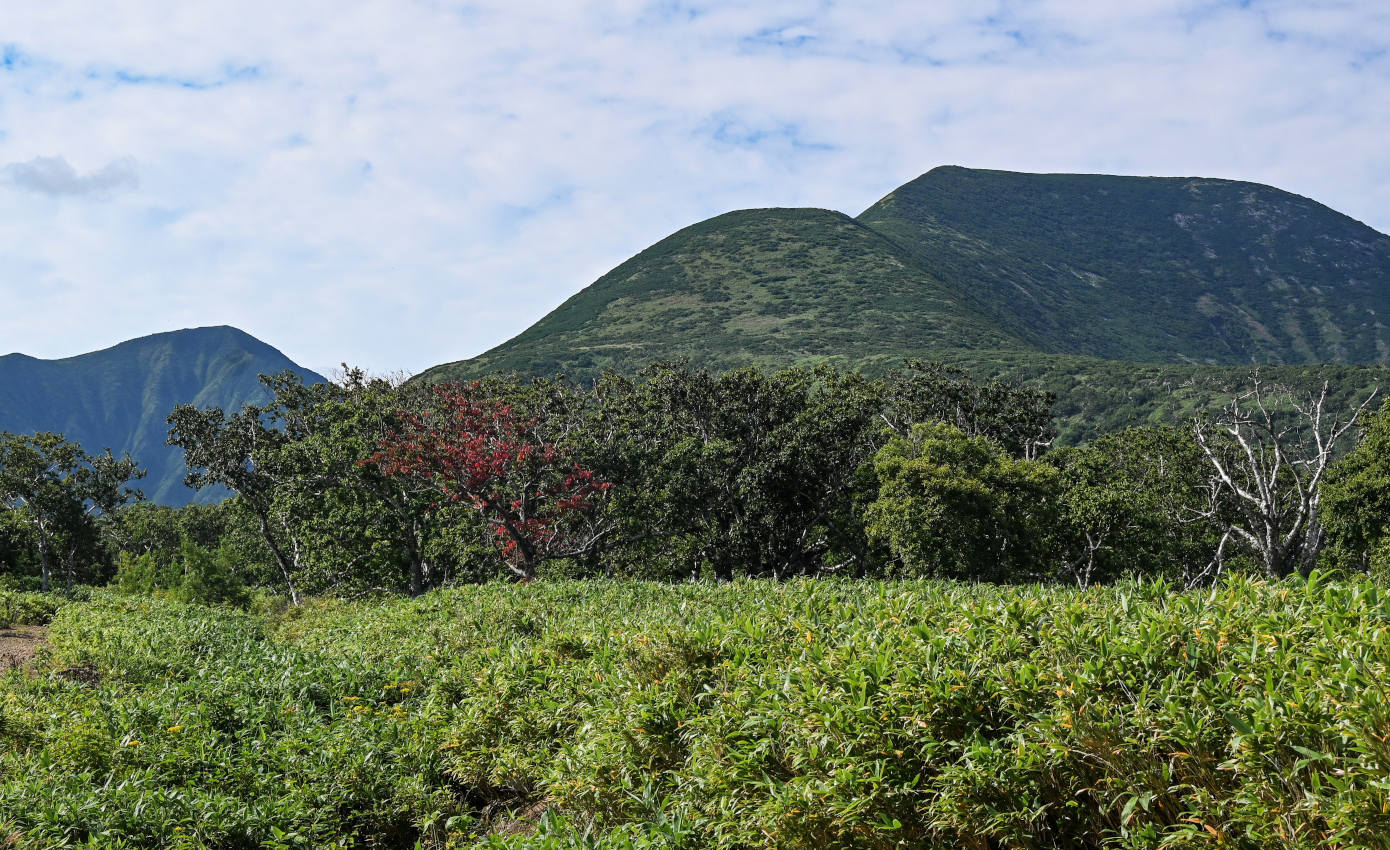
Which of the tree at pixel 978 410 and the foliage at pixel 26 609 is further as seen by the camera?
the tree at pixel 978 410

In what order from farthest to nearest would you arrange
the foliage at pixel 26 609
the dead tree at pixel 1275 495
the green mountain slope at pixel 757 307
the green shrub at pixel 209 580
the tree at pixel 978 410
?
the green mountain slope at pixel 757 307 → the tree at pixel 978 410 → the green shrub at pixel 209 580 → the dead tree at pixel 1275 495 → the foliage at pixel 26 609

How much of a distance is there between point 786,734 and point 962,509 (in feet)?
58.9

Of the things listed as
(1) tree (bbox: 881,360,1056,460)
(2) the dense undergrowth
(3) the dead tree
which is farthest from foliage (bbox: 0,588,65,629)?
(1) tree (bbox: 881,360,1056,460)

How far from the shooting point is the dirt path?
1145 centimetres

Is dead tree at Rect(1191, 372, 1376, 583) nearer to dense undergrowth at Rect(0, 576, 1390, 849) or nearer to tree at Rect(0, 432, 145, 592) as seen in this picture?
dense undergrowth at Rect(0, 576, 1390, 849)

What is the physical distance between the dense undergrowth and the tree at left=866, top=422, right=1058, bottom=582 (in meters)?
13.2

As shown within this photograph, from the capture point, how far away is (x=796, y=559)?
2869cm

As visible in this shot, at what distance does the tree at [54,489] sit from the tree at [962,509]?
1248 inches

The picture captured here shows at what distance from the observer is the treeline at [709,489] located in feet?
69.8

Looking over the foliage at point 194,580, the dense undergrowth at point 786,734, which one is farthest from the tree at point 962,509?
the foliage at point 194,580

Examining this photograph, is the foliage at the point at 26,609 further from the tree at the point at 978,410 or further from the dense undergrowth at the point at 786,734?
the tree at the point at 978,410

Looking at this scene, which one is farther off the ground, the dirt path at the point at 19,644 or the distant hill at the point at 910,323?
the distant hill at the point at 910,323

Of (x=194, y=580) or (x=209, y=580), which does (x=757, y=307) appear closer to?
(x=209, y=580)

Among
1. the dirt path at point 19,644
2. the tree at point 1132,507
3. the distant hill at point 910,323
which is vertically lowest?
the tree at point 1132,507
